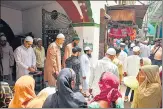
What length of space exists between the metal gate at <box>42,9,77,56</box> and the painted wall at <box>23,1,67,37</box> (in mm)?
79

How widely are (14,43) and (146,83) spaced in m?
3.67

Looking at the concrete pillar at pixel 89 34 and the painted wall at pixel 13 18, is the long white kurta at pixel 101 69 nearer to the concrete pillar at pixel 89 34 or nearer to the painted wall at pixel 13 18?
the concrete pillar at pixel 89 34

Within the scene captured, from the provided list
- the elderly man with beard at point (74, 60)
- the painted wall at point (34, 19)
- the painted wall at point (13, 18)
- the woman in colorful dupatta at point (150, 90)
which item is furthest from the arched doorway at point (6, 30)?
the woman in colorful dupatta at point (150, 90)

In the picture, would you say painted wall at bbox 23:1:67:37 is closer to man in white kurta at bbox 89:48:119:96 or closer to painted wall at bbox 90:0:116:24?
painted wall at bbox 90:0:116:24

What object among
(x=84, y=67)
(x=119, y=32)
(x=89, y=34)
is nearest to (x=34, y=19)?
(x=89, y=34)

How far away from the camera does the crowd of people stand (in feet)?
5.98

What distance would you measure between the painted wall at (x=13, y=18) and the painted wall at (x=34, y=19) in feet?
0.34

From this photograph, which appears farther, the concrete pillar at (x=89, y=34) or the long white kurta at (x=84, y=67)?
the concrete pillar at (x=89, y=34)

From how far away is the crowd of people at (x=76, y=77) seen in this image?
1.82 m

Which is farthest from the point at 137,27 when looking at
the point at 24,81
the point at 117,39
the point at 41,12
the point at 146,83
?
the point at 24,81

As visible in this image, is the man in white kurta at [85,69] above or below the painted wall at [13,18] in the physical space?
below

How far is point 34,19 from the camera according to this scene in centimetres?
505

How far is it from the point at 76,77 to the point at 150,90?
1.98 metres

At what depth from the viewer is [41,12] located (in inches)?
197
